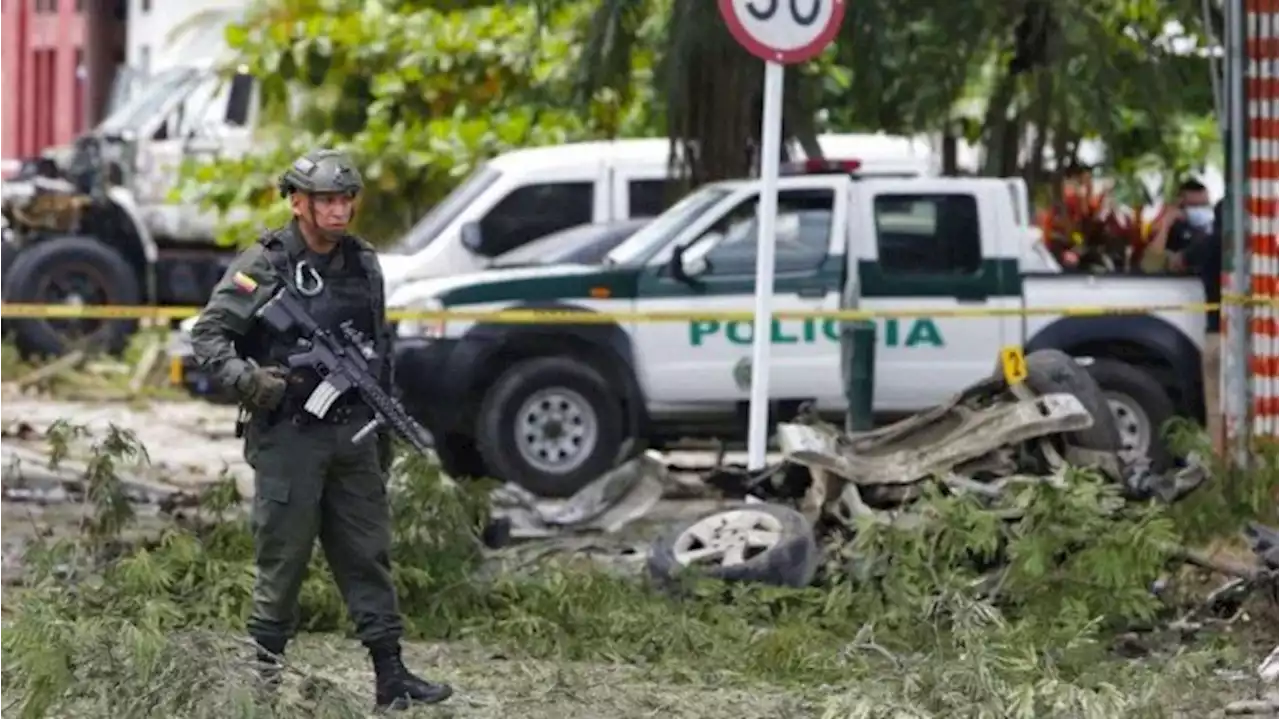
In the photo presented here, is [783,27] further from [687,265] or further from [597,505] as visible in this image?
[687,265]

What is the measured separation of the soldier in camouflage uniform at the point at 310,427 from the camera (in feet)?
26.7

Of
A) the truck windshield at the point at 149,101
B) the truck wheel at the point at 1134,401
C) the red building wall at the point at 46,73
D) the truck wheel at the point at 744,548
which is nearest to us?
the truck wheel at the point at 744,548

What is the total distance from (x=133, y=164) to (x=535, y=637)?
48.8 feet

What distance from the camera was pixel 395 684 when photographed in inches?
332

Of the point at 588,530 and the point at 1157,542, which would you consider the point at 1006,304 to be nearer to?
the point at 588,530

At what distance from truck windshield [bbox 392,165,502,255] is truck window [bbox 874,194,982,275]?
300 cm

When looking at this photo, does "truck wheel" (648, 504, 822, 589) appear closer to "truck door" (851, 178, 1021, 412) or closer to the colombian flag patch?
the colombian flag patch

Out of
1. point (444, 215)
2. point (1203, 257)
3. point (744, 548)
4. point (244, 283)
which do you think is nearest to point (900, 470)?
point (744, 548)

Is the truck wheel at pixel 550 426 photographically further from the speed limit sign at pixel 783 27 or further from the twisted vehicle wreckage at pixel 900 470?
the speed limit sign at pixel 783 27

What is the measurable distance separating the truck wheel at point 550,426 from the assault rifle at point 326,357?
672 cm

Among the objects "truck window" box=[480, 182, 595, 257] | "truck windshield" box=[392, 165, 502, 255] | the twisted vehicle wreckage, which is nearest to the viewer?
the twisted vehicle wreckage

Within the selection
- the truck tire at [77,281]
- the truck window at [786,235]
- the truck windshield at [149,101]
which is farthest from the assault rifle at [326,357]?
the truck windshield at [149,101]

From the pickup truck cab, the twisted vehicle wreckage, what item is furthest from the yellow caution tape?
the twisted vehicle wreckage

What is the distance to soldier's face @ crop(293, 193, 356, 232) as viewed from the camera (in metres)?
8.15
